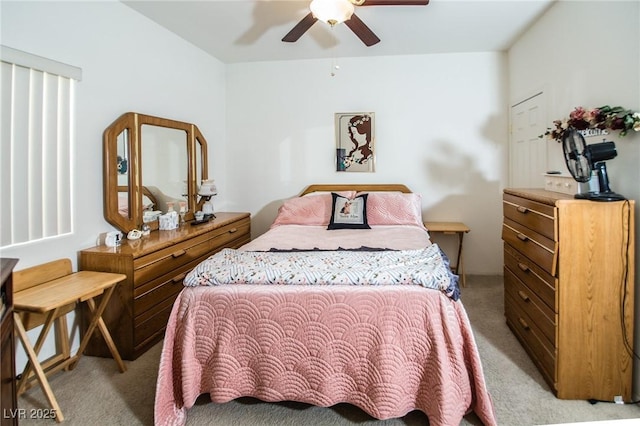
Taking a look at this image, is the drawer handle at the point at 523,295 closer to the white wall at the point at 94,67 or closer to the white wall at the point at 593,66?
the white wall at the point at 593,66

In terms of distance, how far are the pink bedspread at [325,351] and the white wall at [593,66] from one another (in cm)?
A: 106

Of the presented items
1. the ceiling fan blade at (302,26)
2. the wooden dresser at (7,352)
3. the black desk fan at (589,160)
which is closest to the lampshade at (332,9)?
the ceiling fan blade at (302,26)

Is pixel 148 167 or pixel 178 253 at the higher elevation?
pixel 148 167

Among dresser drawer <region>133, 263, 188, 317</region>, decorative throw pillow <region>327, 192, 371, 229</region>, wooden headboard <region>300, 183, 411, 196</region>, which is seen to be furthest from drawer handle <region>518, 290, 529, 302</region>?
dresser drawer <region>133, 263, 188, 317</region>

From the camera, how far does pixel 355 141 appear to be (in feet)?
13.4

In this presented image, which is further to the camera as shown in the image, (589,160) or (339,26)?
(339,26)

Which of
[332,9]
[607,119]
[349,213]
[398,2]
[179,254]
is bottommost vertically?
[179,254]

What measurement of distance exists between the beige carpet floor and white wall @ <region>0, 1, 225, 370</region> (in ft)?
1.24

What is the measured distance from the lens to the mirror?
2543 millimetres

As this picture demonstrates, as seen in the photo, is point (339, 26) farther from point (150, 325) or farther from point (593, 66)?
point (150, 325)

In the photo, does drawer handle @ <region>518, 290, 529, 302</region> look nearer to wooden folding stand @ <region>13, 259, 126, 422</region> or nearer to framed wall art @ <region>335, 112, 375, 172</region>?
framed wall art @ <region>335, 112, 375, 172</region>

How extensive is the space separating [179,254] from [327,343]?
5.17 feet

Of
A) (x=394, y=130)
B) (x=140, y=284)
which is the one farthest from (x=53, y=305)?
(x=394, y=130)

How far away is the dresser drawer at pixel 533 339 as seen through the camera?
191 cm
